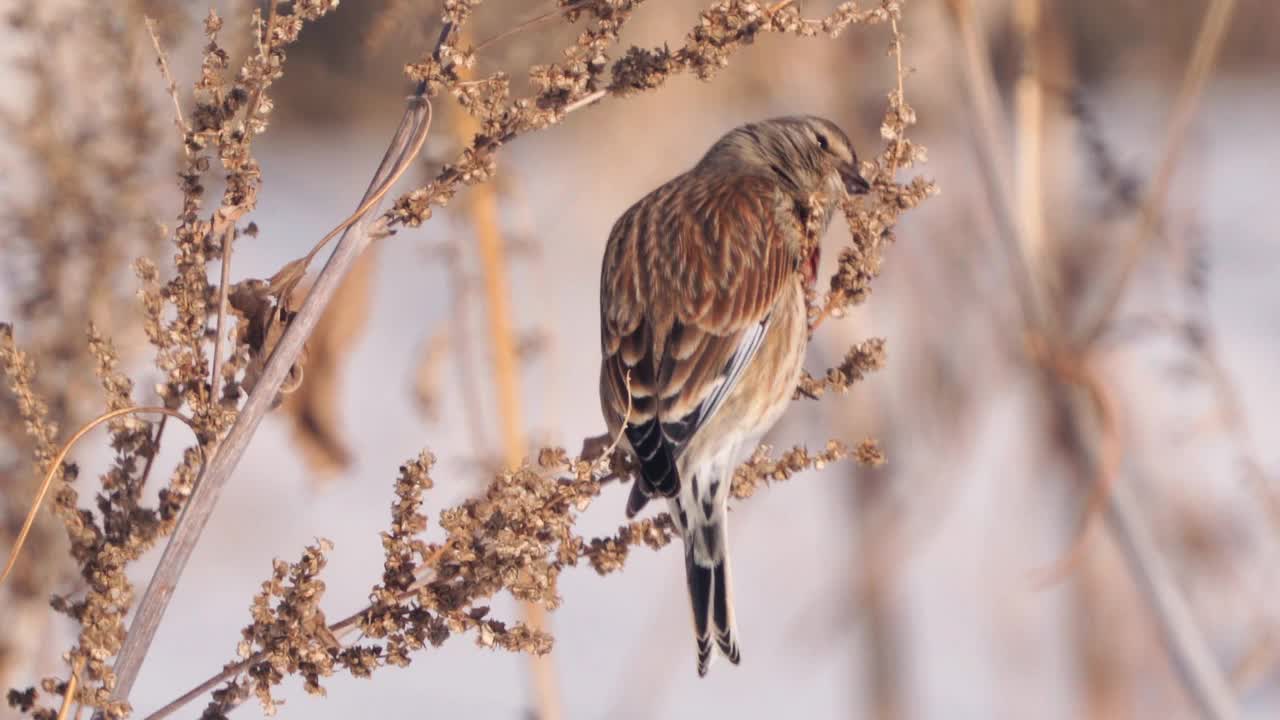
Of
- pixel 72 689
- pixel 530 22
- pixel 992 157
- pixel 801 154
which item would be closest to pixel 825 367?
pixel 801 154

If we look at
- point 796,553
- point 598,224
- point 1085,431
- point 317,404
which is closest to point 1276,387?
point 796,553

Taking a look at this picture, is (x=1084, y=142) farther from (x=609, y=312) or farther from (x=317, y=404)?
(x=317, y=404)

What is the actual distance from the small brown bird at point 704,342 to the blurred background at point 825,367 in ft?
0.74

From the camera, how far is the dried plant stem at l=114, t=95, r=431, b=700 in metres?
1.43

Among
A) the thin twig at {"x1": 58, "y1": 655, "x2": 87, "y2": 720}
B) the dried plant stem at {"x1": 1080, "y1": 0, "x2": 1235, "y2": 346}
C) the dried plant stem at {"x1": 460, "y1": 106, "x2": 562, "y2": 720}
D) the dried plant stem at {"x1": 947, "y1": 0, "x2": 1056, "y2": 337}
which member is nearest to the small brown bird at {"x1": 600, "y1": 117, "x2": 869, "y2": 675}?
the dried plant stem at {"x1": 460, "y1": 106, "x2": 562, "y2": 720}

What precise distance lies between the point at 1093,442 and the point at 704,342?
2.31 feet

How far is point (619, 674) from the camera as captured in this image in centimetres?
547

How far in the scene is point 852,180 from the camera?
3059 millimetres

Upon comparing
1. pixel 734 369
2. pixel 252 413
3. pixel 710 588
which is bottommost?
pixel 252 413

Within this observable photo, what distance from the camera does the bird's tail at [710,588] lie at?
226cm

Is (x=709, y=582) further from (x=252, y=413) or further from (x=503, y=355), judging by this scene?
(x=252, y=413)

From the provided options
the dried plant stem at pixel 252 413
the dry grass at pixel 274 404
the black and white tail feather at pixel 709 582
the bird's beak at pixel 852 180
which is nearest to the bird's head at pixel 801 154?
the bird's beak at pixel 852 180

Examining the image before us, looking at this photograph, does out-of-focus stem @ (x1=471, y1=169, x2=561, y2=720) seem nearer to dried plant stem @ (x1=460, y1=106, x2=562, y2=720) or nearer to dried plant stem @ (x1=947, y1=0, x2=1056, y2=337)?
dried plant stem @ (x1=460, y1=106, x2=562, y2=720)

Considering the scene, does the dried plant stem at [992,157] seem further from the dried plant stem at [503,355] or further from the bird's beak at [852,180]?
the dried plant stem at [503,355]
